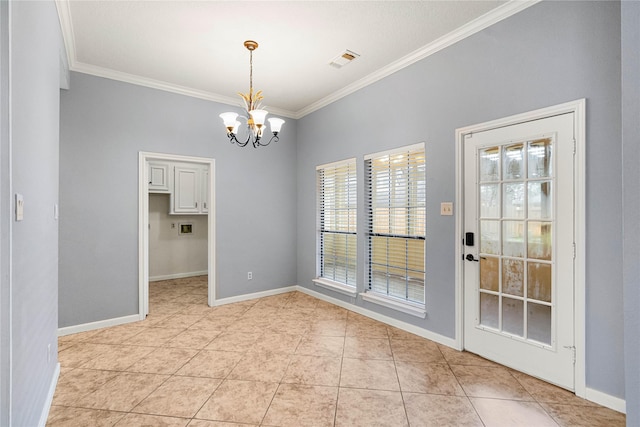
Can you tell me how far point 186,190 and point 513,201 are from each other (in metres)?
5.36

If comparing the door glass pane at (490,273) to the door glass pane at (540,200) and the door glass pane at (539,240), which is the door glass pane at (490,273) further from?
the door glass pane at (540,200)

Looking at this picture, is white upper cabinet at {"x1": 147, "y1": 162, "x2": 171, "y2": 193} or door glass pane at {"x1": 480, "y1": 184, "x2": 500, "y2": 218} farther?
white upper cabinet at {"x1": 147, "y1": 162, "x2": 171, "y2": 193}

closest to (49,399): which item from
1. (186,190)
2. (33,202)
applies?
(33,202)

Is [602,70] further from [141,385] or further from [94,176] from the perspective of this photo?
[94,176]

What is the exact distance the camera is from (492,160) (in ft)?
8.76

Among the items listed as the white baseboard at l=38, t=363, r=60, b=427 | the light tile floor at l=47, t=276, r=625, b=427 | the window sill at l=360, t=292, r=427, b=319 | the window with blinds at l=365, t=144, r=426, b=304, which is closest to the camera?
the white baseboard at l=38, t=363, r=60, b=427

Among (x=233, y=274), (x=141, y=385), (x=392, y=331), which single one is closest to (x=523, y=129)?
(x=392, y=331)

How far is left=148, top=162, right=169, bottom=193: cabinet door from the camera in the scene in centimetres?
546

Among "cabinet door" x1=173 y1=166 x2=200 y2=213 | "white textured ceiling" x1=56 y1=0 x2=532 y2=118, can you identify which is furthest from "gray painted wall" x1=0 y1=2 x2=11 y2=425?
"cabinet door" x1=173 y1=166 x2=200 y2=213

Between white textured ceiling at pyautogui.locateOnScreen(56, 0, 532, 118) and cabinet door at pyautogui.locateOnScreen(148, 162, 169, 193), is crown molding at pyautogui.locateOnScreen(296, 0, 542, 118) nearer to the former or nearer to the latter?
white textured ceiling at pyautogui.locateOnScreen(56, 0, 532, 118)

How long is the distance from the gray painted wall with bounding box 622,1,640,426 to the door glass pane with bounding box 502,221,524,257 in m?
1.48

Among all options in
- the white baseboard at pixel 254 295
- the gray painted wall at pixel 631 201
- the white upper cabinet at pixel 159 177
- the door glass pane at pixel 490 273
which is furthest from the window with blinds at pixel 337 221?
the gray painted wall at pixel 631 201

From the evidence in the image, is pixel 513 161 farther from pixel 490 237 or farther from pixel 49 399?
pixel 49 399

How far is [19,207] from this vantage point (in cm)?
136
